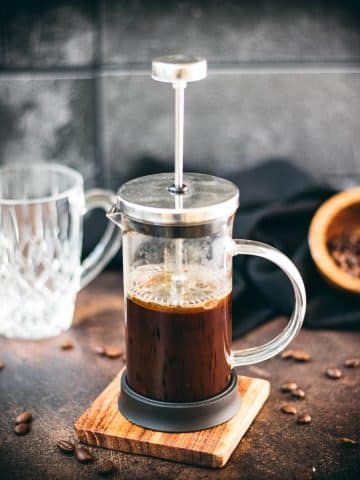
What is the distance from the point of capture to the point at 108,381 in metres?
1.08

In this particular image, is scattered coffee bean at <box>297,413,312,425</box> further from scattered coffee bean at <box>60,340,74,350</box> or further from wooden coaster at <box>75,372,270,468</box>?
scattered coffee bean at <box>60,340,74,350</box>

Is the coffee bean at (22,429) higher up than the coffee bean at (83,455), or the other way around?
the coffee bean at (83,455)

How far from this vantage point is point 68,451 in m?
0.92

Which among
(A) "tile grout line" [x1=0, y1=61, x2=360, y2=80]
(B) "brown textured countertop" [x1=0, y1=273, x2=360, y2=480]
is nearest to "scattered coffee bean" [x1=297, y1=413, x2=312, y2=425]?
(B) "brown textured countertop" [x1=0, y1=273, x2=360, y2=480]

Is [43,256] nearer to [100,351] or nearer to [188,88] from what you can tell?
[100,351]

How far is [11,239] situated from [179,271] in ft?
1.11

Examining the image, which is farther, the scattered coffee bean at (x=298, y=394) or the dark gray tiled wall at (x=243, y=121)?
the dark gray tiled wall at (x=243, y=121)

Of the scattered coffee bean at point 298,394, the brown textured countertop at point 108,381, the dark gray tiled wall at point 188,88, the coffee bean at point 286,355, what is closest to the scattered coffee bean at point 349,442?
the brown textured countertop at point 108,381

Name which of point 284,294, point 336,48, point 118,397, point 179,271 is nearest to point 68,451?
point 118,397

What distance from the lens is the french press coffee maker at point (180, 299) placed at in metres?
0.87

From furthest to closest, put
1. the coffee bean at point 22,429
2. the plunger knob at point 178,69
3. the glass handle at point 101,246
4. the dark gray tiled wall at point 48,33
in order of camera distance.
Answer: the dark gray tiled wall at point 48,33 → the glass handle at point 101,246 → the coffee bean at point 22,429 → the plunger knob at point 178,69

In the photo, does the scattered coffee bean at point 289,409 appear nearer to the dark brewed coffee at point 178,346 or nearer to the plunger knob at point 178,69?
the dark brewed coffee at point 178,346

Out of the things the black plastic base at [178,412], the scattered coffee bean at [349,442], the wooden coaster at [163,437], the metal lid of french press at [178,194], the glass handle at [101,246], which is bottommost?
the scattered coffee bean at [349,442]

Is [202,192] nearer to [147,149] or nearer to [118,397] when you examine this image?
[118,397]
